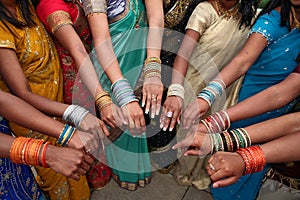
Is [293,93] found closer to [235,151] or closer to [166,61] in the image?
[235,151]

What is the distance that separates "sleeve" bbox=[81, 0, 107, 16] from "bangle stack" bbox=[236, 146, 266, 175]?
0.92 meters

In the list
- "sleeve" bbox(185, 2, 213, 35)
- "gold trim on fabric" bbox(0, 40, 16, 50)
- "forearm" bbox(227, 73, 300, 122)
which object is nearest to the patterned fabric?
"gold trim on fabric" bbox(0, 40, 16, 50)

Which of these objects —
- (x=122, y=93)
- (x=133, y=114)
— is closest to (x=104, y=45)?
(x=122, y=93)

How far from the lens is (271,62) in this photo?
1.75 meters

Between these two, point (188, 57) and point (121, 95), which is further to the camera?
point (188, 57)

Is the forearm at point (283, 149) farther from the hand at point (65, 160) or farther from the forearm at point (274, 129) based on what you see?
the hand at point (65, 160)

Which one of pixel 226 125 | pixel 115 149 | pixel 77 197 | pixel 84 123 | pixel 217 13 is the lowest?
pixel 77 197

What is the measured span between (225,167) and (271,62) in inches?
30.3

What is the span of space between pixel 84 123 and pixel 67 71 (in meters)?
0.59

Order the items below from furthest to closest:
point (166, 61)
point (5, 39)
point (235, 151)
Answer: point (166, 61) → point (5, 39) → point (235, 151)

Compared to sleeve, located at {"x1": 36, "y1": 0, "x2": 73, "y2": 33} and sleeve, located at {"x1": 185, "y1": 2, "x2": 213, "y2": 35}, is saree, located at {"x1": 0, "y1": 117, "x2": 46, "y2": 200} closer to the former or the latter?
sleeve, located at {"x1": 36, "y1": 0, "x2": 73, "y2": 33}

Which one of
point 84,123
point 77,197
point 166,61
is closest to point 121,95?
point 84,123

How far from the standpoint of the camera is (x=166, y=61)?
2100 millimetres

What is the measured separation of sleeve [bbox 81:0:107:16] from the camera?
1581 millimetres
